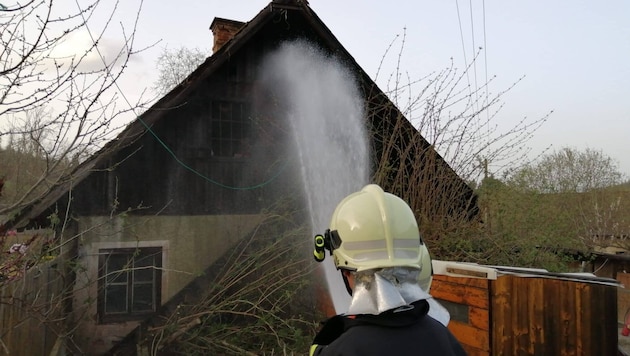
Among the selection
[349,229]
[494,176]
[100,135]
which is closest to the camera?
[349,229]

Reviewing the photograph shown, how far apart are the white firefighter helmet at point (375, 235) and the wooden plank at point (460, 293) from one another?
2.94m

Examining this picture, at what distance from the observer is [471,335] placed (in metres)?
4.62

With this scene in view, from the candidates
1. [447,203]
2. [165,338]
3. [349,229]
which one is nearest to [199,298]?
[165,338]

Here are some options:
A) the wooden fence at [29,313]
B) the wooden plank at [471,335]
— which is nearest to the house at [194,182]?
the wooden fence at [29,313]

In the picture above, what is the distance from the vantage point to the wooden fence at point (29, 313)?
4.79 metres

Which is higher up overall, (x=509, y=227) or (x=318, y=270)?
(x=509, y=227)

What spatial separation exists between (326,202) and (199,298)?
280 cm

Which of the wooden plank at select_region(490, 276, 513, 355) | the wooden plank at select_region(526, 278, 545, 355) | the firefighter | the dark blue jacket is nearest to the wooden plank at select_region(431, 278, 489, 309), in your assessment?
the wooden plank at select_region(490, 276, 513, 355)

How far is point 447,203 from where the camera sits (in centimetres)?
795

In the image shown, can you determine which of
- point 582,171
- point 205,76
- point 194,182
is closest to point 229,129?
point 205,76

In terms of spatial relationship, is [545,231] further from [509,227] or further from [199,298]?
[199,298]

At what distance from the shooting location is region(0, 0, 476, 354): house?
7.49m

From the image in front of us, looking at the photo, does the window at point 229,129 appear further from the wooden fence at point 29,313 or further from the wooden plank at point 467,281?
the wooden plank at point 467,281

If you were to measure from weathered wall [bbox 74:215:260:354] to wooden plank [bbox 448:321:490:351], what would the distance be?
14.1 ft
